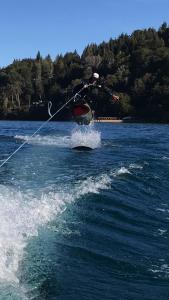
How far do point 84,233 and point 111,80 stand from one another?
81978 mm

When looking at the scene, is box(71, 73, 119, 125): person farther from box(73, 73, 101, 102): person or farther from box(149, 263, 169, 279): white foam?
box(149, 263, 169, 279): white foam

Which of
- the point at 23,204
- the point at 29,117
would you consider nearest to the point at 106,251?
the point at 23,204

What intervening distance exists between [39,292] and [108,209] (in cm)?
451

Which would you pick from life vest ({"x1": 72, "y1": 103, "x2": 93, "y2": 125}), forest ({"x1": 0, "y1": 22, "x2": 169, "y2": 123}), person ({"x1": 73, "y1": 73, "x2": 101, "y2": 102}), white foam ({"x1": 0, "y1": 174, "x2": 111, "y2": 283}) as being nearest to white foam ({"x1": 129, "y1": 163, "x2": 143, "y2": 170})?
life vest ({"x1": 72, "y1": 103, "x2": 93, "y2": 125})

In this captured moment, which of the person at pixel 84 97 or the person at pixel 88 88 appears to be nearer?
the person at pixel 88 88

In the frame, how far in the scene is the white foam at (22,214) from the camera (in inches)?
261

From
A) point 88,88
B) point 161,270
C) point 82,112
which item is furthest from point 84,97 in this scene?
point 161,270

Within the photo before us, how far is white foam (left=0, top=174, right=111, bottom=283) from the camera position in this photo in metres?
6.62

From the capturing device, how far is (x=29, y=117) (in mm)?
104188

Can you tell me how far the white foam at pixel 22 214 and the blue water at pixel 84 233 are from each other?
0.7 inches

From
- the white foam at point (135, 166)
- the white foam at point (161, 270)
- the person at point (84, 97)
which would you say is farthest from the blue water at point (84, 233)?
the person at point (84, 97)

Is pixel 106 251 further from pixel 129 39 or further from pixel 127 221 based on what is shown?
pixel 129 39

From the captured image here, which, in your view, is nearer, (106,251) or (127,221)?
(106,251)

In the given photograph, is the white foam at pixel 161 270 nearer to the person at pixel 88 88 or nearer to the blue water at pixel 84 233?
the blue water at pixel 84 233
